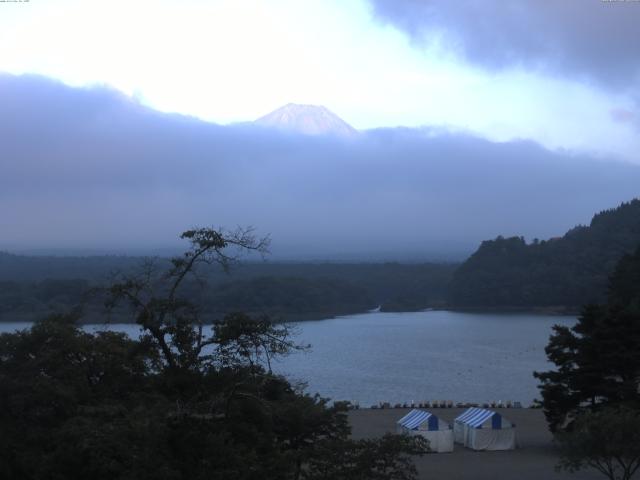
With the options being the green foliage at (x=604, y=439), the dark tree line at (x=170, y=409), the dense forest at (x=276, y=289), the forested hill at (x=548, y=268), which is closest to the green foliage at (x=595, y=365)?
the green foliage at (x=604, y=439)

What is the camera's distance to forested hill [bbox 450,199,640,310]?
64188mm

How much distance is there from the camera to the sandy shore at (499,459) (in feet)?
43.1

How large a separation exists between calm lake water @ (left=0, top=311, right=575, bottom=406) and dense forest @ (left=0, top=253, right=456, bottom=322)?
11.3ft

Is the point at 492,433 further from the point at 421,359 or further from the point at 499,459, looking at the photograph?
the point at 421,359

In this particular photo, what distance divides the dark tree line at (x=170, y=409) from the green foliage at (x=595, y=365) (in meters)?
7.94

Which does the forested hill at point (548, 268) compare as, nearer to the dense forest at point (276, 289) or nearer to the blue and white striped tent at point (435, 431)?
the dense forest at point (276, 289)

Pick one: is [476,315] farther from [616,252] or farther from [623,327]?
[623,327]

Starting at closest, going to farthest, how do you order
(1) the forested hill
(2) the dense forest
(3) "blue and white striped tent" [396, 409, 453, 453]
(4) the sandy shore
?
(4) the sandy shore, (3) "blue and white striped tent" [396, 409, 453, 453], (2) the dense forest, (1) the forested hill

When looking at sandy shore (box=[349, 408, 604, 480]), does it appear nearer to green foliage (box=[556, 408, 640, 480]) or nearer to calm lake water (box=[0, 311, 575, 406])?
green foliage (box=[556, 408, 640, 480])

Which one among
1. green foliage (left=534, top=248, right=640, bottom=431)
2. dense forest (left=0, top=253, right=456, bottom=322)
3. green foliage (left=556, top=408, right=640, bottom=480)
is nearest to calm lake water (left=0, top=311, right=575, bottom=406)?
dense forest (left=0, top=253, right=456, bottom=322)

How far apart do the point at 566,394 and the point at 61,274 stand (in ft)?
240

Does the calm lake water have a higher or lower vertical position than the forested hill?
lower

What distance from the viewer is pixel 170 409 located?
21.1 feet

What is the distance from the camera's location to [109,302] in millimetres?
6859
